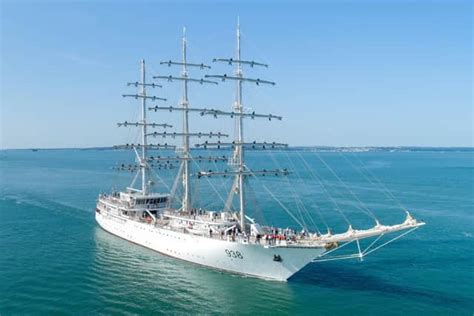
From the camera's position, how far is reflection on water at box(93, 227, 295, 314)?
1222 inches

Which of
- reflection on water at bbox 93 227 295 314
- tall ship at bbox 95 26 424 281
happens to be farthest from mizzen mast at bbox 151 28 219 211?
reflection on water at bbox 93 227 295 314

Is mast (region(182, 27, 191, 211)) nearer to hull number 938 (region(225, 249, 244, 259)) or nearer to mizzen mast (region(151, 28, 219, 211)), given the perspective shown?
mizzen mast (region(151, 28, 219, 211))

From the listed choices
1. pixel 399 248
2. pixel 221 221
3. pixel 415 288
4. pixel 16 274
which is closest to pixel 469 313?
pixel 415 288

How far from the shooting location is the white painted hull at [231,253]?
35.4 metres

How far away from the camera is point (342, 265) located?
40406 mm

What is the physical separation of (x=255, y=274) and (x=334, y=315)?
9.19 meters

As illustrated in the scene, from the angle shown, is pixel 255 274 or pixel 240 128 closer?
pixel 255 274

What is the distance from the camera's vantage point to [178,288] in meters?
34.5

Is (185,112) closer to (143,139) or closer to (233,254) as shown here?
(143,139)

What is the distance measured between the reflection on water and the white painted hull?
799 mm

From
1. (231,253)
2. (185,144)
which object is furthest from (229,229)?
(185,144)

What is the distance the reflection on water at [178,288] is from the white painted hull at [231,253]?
80cm

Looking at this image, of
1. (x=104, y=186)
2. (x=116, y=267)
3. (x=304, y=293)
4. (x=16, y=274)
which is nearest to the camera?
(x=304, y=293)

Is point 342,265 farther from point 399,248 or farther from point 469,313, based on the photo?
point 469,313
